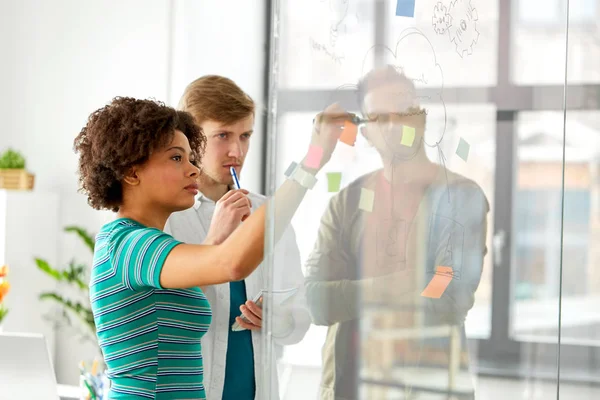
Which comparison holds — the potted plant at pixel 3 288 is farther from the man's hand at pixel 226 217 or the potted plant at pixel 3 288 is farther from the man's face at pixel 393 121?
the man's face at pixel 393 121

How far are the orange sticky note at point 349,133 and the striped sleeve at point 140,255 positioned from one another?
0.91 feet

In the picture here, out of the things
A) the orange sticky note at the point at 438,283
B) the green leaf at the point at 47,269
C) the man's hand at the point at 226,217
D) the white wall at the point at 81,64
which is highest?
the white wall at the point at 81,64

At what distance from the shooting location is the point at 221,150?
1.49 meters

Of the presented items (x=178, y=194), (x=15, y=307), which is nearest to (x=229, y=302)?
(x=178, y=194)

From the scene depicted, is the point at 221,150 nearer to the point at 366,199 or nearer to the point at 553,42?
the point at 366,199

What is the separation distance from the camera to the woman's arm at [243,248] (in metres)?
0.92

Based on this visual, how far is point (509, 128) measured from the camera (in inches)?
38.8

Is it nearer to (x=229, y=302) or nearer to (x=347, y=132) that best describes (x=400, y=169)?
(x=347, y=132)

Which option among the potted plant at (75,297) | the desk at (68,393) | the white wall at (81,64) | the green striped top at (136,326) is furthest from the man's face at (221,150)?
the white wall at (81,64)

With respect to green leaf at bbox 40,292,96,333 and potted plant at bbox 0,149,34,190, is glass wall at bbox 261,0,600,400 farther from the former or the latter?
potted plant at bbox 0,149,34,190

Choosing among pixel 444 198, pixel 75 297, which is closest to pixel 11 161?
pixel 75 297

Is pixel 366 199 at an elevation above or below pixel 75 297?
above

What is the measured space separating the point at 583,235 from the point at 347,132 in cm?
37

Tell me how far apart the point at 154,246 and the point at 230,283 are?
0.44 metres
